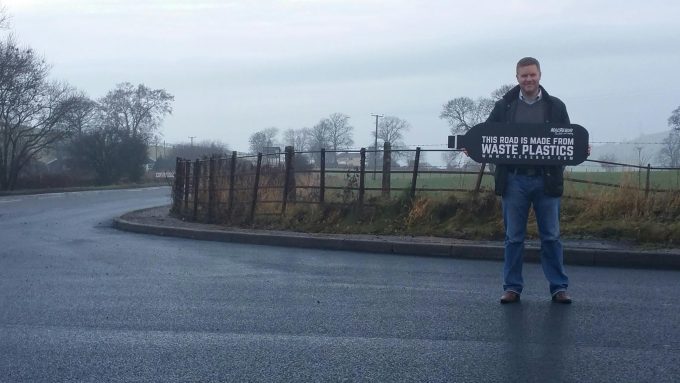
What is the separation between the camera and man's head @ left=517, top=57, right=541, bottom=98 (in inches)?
264

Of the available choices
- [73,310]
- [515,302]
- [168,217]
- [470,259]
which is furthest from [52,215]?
[515,302]

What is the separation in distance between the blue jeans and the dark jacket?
0.23ft

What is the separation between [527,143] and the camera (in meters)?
7.00

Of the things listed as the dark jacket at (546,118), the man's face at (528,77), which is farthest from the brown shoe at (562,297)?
the man's face at (528,77)

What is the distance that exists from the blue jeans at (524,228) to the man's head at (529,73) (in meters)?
0.80

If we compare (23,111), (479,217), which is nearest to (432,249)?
(479,217)

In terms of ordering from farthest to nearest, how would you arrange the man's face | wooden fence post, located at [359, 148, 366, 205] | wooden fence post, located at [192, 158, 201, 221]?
wooden fence post, located at [192, 158, 201, 221]
wooden fence post, located at [359, 148, 366, 205]
the man's face

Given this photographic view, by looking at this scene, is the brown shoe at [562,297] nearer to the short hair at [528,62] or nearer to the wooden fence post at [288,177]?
the short hair at [528,62]

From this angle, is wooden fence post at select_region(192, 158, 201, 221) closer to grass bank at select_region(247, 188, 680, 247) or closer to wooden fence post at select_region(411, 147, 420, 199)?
grass bank at select_region(247, 188, 680, 247)

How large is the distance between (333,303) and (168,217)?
42.2 ft

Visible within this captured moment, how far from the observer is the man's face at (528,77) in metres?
6.71

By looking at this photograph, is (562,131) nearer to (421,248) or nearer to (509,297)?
(509,297)

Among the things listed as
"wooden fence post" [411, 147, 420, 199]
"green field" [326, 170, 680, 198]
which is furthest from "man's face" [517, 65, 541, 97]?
"wooden fence post" [411, 147, 420, 199]

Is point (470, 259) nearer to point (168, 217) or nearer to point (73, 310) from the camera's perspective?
point (73, 310)
